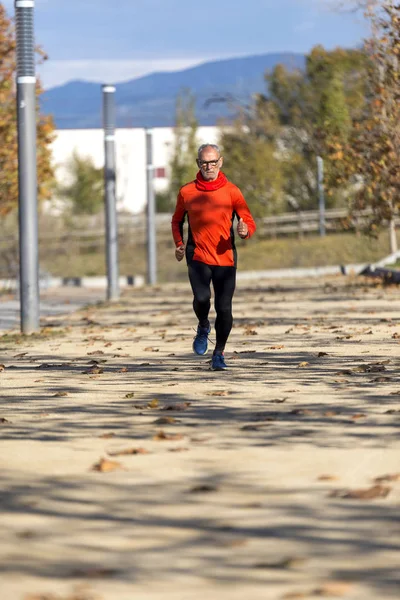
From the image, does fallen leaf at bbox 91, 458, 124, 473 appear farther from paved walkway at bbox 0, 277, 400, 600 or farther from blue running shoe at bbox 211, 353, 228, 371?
blue running shoe at bbox 211, 353, 228, 371

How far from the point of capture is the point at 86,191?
79750mm

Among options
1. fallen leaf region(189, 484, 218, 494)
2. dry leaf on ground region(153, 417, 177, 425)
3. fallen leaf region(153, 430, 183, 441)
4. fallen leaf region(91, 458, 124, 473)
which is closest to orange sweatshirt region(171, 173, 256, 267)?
dry leaf on ground region(153, 417, 177, 425)

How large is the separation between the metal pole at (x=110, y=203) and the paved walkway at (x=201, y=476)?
14.9 meters

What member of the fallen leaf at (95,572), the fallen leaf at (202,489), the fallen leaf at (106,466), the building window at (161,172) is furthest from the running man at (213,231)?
the building window at (161,172)

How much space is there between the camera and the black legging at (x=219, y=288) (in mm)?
11531

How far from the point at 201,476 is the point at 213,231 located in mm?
4911

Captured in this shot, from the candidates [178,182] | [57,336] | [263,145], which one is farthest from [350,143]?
[178,182]

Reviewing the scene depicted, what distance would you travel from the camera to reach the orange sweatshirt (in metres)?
11.3

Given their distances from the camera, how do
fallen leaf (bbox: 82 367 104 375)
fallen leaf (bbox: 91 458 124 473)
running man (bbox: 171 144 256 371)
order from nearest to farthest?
fallen leaf (bbox: 91 458 124 473)
running man (bbox: 171 144 256 371)
fallen leaf (bbox: 82 367 104 375)

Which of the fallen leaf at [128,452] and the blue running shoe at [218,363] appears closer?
the fallen leaf at [128,452]

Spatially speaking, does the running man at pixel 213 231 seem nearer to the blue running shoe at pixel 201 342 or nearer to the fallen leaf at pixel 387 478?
the blue running shoe at pixel 201 342

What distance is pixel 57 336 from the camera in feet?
57.3

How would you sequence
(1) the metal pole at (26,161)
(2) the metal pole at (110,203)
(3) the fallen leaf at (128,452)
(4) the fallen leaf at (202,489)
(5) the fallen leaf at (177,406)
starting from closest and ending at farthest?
(4) the fallen leaf at (202,489), (3) the fallen leaf at (128,452), (5) the fallen leaf at (177,406), (1) the metal pole at (26,161), (2) the metal pole at (110,203)

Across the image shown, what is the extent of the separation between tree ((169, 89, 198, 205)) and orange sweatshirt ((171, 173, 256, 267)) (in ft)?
188
